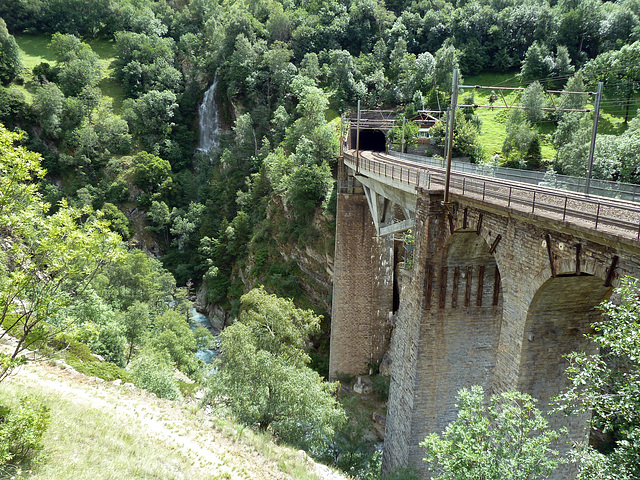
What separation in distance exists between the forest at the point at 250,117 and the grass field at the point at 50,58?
1.23ft

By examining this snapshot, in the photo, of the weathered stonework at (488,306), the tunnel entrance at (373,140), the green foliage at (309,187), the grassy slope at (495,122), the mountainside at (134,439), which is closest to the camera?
the mountainside at (134,439)

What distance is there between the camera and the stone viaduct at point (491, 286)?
8492 mm

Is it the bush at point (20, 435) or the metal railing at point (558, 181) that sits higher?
the metal railing at point (558, 181)

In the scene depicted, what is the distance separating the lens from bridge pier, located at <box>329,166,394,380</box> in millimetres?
25359

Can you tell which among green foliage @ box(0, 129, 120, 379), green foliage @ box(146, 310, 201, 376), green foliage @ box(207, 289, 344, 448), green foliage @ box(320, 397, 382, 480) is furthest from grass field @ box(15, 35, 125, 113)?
green foliage @ box(320, 397, 382, 480)

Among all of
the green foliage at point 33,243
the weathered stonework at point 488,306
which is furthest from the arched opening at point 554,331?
the green foliage at point 33,243

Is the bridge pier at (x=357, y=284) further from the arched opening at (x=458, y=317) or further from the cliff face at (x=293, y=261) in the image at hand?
the arched opening at (x=458, y=317)

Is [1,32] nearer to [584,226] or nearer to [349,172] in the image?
[349,172]

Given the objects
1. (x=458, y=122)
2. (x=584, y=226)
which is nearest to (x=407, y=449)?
(x=584, y=226)

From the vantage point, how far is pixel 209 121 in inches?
2197

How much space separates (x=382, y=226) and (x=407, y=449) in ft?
34.7

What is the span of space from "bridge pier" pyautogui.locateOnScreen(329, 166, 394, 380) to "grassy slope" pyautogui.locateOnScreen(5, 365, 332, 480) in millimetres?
13134

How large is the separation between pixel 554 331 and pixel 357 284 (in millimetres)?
15821

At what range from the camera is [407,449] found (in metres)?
13.6
